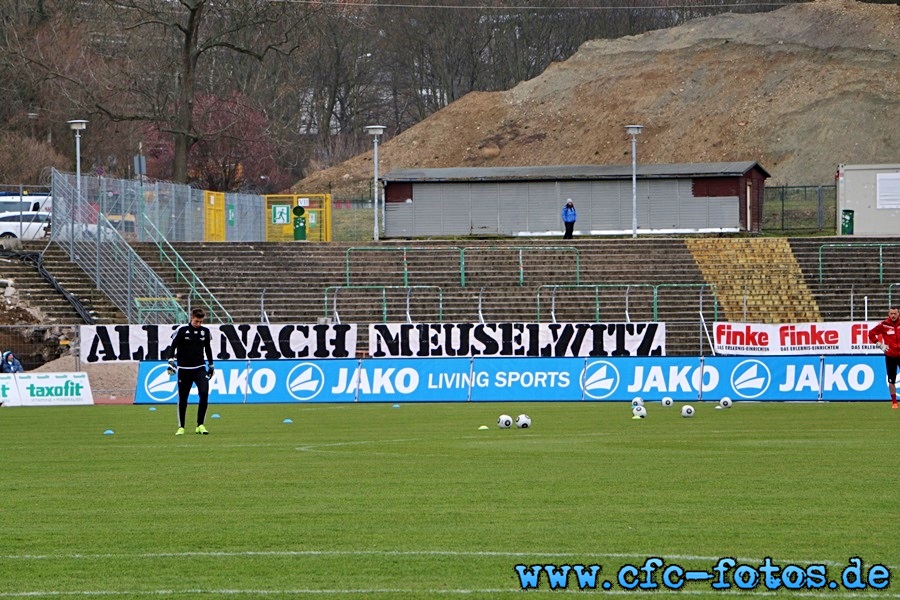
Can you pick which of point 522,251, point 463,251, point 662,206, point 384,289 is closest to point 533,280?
point 522,251

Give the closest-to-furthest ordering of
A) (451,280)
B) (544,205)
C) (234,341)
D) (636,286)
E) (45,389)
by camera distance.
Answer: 1. (45,389)
2. (234,341)
3. (636,286)
4. (451,280)
5. (544,205)

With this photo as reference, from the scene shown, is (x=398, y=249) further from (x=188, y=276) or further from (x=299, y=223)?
(x=299, y=223)

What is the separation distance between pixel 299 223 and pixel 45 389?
29275mm

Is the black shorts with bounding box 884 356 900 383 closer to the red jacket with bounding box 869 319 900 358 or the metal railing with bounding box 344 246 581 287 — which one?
the red jacket with bounding box 869 319 900 358

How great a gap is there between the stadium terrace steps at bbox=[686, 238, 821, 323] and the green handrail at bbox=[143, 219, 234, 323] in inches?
647

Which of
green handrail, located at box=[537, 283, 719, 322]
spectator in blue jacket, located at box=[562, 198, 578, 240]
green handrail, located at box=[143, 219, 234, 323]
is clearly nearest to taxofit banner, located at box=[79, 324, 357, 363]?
green handrail, located at box=[143, 219, 234, 323]

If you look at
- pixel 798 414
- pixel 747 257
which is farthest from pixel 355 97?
pixel 798 414

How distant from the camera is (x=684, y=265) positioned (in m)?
50.6

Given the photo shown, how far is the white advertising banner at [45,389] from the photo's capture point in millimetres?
31672

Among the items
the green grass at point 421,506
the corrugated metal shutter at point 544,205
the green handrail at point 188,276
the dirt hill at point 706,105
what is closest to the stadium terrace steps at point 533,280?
the green handrail at point 188,276

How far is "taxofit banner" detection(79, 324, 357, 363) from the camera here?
37031 millimetres

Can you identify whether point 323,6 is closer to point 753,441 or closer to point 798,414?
point 798,414

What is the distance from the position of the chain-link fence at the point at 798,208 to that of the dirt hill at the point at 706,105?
411 inches

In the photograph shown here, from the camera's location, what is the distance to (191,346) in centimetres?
2142
